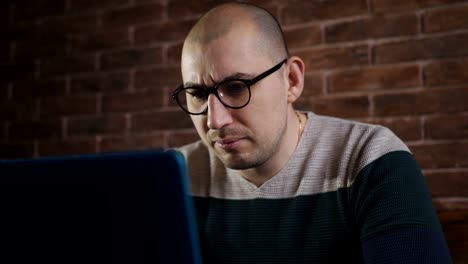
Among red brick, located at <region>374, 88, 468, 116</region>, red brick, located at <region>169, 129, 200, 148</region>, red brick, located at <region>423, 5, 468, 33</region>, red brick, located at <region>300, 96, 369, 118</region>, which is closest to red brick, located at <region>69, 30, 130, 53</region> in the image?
red brick, located at <region>169, 129, 200, 148</region>

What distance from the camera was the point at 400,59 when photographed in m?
1.59

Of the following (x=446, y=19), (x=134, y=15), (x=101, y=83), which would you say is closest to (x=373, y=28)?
(x=446, y=19)

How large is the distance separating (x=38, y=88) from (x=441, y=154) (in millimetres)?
1790

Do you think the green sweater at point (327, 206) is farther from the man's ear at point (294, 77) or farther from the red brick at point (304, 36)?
the red brick at point (304, 36)

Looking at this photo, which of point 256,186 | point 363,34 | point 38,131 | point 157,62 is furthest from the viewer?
point 38,131

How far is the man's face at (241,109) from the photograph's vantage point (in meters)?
1.16

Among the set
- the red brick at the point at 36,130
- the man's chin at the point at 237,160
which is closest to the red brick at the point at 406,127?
the man's chin at the point at 237,160

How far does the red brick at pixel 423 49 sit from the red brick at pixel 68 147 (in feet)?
4.25

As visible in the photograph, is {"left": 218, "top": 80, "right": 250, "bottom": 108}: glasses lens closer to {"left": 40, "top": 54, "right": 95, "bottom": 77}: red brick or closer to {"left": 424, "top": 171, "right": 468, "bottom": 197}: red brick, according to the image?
{"left": 424, "top": 171, "right": 468, "bottom": 197}: red brick

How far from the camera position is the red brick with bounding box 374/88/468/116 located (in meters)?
1.51

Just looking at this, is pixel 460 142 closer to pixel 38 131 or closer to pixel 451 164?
pixel 451 164

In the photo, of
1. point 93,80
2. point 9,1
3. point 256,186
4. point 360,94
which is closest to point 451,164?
point 360,94

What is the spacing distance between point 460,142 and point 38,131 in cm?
181

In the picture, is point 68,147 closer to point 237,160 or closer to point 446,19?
point 237,160
